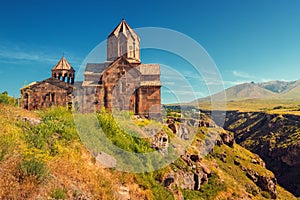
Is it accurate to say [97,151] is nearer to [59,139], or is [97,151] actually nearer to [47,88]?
[59,139]

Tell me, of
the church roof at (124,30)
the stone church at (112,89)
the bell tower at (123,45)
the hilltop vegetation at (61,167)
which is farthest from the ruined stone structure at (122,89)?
the hilltop vegetation at (61,167)

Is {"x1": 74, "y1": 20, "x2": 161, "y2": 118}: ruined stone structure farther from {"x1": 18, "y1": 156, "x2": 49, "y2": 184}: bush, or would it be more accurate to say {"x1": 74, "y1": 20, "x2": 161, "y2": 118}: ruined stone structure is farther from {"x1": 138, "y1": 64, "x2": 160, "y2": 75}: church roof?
{"x1": 18, "y1": 156, "x2": 49, "y2": 184}: bush

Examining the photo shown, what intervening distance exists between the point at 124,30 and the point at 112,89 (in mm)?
8636

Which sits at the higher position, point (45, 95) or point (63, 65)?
point (63, 65)

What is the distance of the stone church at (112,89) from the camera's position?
23.1m

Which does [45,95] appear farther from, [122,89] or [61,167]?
[61,167]

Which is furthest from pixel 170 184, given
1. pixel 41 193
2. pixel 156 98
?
pixel 156 98

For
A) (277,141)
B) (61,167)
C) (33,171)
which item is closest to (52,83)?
(61,167)

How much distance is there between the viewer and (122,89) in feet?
76.0

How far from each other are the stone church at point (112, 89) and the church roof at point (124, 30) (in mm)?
524

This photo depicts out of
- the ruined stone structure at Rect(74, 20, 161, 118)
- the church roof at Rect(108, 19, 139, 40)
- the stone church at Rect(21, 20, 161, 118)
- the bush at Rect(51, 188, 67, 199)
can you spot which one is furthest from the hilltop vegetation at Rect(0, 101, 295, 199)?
the church roof at Rect(108, 19, 139, 40)

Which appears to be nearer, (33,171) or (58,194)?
(58,194)

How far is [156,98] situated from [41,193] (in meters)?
18.3

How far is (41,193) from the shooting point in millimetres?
5418
